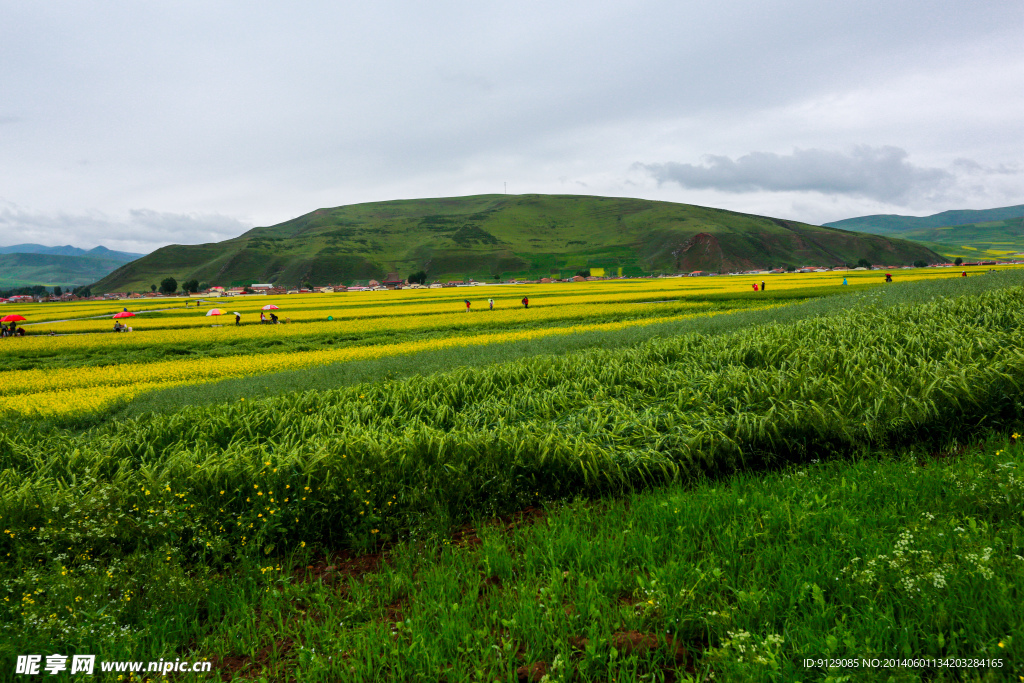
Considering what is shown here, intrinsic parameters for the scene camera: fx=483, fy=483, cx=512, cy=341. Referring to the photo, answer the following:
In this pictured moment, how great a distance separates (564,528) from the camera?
4.75 meters

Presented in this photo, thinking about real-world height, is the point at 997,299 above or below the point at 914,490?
above

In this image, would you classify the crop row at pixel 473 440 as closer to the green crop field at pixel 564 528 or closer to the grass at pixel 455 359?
the green crop field at pixel 564 528

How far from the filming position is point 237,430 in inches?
308

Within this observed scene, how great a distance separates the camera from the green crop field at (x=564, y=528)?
3.16 meters

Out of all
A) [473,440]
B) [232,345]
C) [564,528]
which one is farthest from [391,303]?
[564,528]

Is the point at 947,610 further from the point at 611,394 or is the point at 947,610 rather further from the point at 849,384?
the point at 611,394

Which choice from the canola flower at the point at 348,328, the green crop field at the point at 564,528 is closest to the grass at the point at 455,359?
the green crop field at the point at 564,528

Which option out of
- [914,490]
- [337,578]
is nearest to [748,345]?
[914,490]

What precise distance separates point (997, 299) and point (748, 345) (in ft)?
21.3

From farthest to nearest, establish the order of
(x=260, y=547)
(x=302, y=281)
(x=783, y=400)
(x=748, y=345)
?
(x=302, y=281)
(x=748, y=345)
(x=783, y=400)
(x=260, y=547)

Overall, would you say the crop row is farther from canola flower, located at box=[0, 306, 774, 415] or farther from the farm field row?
the farm field row

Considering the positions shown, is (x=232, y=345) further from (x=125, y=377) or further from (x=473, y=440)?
(x=473, y=440)

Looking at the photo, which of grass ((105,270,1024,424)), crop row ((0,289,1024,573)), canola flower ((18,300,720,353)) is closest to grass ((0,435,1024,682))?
crop row ((0,289,1024,573))

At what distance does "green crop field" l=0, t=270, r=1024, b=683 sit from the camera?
124 inches
